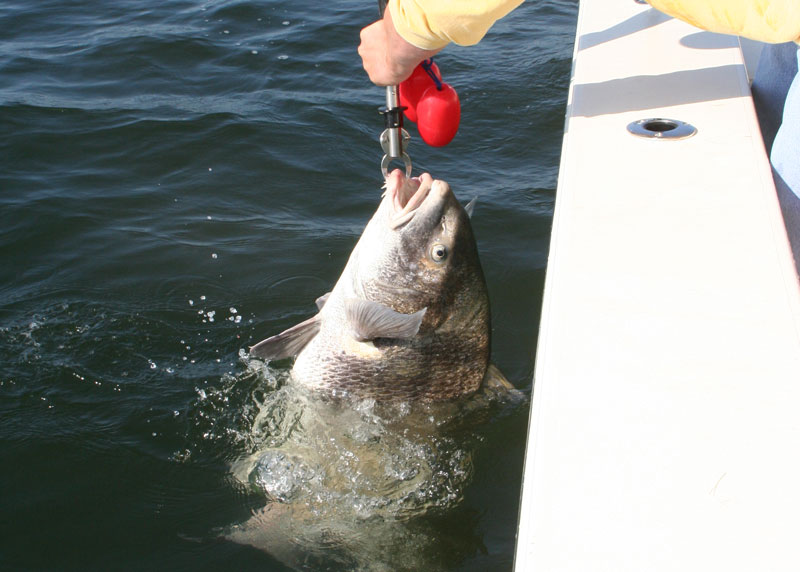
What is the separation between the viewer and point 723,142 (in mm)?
2863

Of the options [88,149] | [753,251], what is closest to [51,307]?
[88,149]

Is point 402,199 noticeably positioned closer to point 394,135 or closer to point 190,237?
point 394,135


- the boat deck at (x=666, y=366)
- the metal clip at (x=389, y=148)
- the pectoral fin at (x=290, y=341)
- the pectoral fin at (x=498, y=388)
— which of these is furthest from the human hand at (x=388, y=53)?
the pectoral fin at (x=498, y=388)

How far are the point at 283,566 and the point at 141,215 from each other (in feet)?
9.30

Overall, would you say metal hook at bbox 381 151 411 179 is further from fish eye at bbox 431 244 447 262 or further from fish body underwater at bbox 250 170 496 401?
fish eye at bbox 431 244 447 262

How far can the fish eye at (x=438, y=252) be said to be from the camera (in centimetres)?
272

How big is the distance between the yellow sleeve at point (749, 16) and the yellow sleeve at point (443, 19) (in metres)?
0.54

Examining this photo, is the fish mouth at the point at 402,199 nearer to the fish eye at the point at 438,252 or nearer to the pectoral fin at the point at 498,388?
the fish eye at the point at 438,252

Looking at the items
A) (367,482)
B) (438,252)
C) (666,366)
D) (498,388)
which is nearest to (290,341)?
(367,482)

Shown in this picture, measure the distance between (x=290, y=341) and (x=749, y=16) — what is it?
6.41ft

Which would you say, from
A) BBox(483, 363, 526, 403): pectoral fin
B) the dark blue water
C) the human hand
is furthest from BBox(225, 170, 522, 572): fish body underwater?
the human hand

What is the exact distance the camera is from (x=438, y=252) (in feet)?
8.95

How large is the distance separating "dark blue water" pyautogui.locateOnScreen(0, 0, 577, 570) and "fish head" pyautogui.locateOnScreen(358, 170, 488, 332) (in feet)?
2.05

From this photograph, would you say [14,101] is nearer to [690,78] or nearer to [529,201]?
[529,201]
